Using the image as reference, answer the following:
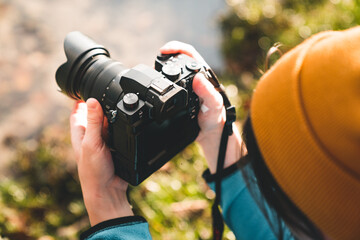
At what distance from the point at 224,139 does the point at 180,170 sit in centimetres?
90

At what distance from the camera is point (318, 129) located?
634 mm

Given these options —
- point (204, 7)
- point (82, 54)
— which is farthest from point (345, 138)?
point (204, 7)

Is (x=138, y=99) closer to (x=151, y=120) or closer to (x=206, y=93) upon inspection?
(x=151, y=120)

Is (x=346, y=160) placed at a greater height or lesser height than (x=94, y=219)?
greater

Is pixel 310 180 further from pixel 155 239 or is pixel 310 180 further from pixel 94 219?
pixel 155 239

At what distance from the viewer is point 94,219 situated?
1058 mm

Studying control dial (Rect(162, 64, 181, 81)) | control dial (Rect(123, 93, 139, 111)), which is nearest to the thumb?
control dial (Rect(123, 93, 139, 111))

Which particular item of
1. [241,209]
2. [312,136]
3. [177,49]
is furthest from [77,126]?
[312,136]

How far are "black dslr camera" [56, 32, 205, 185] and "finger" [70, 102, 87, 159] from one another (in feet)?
0.17

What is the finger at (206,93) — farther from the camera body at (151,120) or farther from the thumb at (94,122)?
the thumb at (94,122)

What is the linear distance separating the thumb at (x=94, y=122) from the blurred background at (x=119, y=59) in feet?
2.85

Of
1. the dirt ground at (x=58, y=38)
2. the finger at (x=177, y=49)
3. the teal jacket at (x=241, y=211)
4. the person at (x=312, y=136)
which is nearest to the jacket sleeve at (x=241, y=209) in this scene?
the teal jacket at (x=241, y=211)

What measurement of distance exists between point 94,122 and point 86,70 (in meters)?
0.24

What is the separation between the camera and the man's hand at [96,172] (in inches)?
40.2
